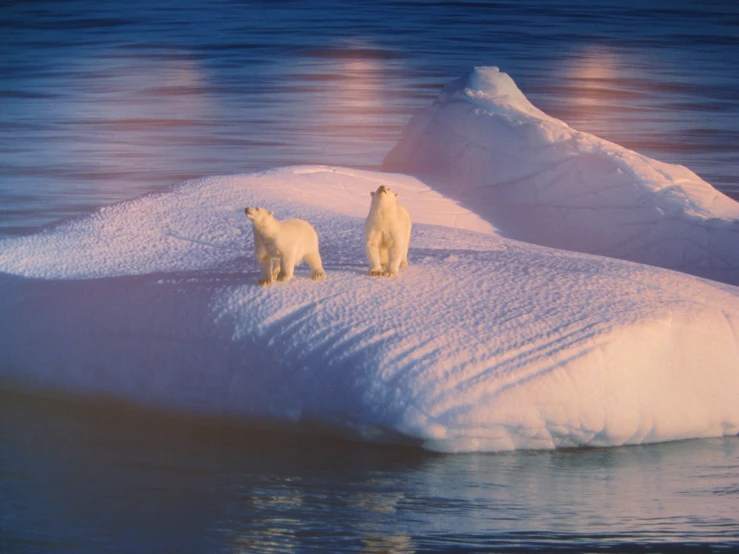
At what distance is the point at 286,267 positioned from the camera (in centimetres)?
378

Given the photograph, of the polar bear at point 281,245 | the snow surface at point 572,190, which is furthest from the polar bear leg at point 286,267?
the snow surface at point 572,190

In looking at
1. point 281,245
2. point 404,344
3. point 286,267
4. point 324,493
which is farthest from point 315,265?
point 324,493

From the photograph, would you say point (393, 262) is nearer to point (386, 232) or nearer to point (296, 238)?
point (386, 232)

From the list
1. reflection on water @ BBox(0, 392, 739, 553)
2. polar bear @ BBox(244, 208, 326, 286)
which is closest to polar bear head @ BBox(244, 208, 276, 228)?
polar bear @ BBox(244, 208, 326, 286)

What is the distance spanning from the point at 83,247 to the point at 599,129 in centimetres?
755

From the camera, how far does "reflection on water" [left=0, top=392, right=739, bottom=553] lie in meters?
2.84

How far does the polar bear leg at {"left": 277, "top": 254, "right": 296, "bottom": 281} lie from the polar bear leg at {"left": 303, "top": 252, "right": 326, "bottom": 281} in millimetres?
62

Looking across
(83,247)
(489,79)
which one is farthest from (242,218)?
(489,79)

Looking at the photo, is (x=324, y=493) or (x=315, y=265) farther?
(x=315, y=265)

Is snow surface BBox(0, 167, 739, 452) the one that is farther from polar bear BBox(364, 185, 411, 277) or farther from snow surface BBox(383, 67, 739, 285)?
snow surface BBox(383, 67, 739, 285)

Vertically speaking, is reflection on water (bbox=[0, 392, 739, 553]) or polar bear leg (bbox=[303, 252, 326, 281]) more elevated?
polar bear leg (bbox=[303, 252, 326, 281])

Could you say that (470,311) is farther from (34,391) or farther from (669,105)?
(669,105)

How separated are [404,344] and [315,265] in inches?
19.1

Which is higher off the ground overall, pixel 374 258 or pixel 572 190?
pixel 572 190
